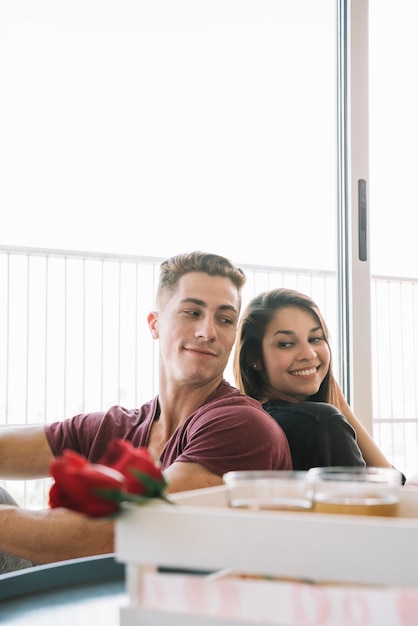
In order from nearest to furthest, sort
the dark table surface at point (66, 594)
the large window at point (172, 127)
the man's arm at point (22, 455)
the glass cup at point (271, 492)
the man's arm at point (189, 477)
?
the glass cup at point (271, 492)
the dark table surface at point (66, 594)
the man's arm at point (189, 477)
the man's arm at point (22, 455)
the large window at point (172, 127)

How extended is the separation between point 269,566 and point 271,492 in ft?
0.32

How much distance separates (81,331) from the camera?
4238 mm

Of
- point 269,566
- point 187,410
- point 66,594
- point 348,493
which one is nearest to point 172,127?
point 187,410

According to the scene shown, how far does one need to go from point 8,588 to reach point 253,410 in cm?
90

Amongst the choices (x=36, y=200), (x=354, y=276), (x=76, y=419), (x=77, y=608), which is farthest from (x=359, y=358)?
(x=77, y=608)

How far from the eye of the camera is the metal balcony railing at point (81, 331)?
4.14 metres

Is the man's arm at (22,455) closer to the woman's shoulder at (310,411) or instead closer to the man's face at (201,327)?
the man's face at (201,327)

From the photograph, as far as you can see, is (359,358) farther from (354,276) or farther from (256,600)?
(256,600)

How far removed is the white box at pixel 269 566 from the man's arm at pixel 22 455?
1.62m

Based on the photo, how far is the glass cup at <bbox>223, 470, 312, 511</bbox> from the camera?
0.71 meters

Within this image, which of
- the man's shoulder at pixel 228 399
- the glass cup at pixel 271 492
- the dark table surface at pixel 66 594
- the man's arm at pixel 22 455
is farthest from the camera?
the man's arm at pixel 22 455

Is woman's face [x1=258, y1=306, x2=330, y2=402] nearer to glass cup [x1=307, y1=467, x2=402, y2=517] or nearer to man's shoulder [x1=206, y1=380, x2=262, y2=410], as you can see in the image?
man's shoulder [x1=206, y1=380, x2=262, y2=410]

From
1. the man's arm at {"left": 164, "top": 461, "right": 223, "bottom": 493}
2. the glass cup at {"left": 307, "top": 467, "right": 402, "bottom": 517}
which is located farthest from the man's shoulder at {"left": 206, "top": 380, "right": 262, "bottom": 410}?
the glass cup at {"left": 307, "top": 467, "right": 402, "bottom": 517}

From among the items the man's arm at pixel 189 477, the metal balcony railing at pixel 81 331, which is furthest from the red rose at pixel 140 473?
the metal balcony railing at pixel 81 331
